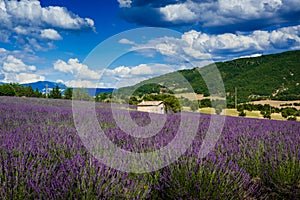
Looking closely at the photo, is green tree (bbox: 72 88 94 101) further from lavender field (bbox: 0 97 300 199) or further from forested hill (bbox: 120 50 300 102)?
forested hill (bbox: 120 50 300 102)

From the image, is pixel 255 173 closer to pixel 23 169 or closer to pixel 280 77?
pixel 23 169

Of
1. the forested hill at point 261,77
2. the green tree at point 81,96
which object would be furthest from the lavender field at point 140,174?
the forested hill at point 261,77

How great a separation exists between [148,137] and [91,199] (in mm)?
1953

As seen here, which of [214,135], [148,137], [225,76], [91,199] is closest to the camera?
[91,199]

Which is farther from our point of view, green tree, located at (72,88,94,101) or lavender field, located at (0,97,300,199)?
green tree, located at (72,88,94,101)

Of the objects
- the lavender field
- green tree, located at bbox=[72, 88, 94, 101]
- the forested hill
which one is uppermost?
the forested hill

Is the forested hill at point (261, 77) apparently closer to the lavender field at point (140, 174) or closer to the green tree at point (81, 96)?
the green tree at point (81, 96)

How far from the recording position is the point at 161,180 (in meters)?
2.69

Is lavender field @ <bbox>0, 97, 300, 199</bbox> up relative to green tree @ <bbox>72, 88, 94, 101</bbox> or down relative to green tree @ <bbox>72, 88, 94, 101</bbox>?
down

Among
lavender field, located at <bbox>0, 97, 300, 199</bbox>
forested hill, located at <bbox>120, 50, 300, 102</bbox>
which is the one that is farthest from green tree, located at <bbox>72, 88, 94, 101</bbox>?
forested hill, located at <bbox>120, 50, 300, 102</bbox>

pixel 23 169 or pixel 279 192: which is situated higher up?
pixel 23 169

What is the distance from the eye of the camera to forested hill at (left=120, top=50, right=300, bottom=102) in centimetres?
8864

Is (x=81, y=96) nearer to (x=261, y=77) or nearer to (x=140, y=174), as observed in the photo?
(x=140, y=174)

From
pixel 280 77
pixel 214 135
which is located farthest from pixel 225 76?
pixel 214 135
